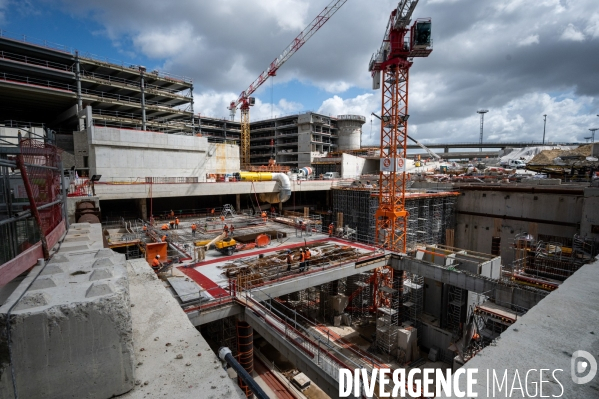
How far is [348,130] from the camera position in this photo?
7906cm

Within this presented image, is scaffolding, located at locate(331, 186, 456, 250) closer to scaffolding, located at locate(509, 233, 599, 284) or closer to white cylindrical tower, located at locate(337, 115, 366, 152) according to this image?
scaffolding, located at locate(509, 233, 599, 284)

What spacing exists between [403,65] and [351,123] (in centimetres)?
5481

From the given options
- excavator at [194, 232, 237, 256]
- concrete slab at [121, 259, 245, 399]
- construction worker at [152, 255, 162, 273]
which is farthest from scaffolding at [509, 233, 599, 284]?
concrete slab at [121, 259, 245, 399]

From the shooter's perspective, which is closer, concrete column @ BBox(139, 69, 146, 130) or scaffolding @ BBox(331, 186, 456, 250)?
scaffolding @ BBox(331, 186, 456, 250)

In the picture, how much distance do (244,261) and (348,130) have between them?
224ft

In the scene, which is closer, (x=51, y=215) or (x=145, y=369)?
(x=145, y=369)

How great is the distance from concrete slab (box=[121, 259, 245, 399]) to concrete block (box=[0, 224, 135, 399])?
0.99ft

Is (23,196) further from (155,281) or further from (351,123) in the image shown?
(351,123)

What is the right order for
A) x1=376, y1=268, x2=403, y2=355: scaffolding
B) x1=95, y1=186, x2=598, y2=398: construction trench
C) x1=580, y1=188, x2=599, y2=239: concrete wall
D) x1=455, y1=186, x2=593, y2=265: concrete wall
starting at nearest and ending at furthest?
x1=95, y1=186, x2=598, y2=398: construction trench < x1=376, y1=268, x2=403, y2=355: scaffolding < x1=580, y1=188, x2=599, y2=239: concrete wall < x1=455, y1=186, x2=593, y2=265: concrete wall

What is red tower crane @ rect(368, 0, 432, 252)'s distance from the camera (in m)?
24.0

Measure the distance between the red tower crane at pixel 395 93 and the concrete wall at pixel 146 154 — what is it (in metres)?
23.0

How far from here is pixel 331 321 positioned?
21.5 m

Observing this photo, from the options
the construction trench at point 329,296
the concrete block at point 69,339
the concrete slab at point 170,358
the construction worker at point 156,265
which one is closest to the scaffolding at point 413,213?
the construction trench at point 329,296

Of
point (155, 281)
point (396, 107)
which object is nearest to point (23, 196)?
point (155, 281)
